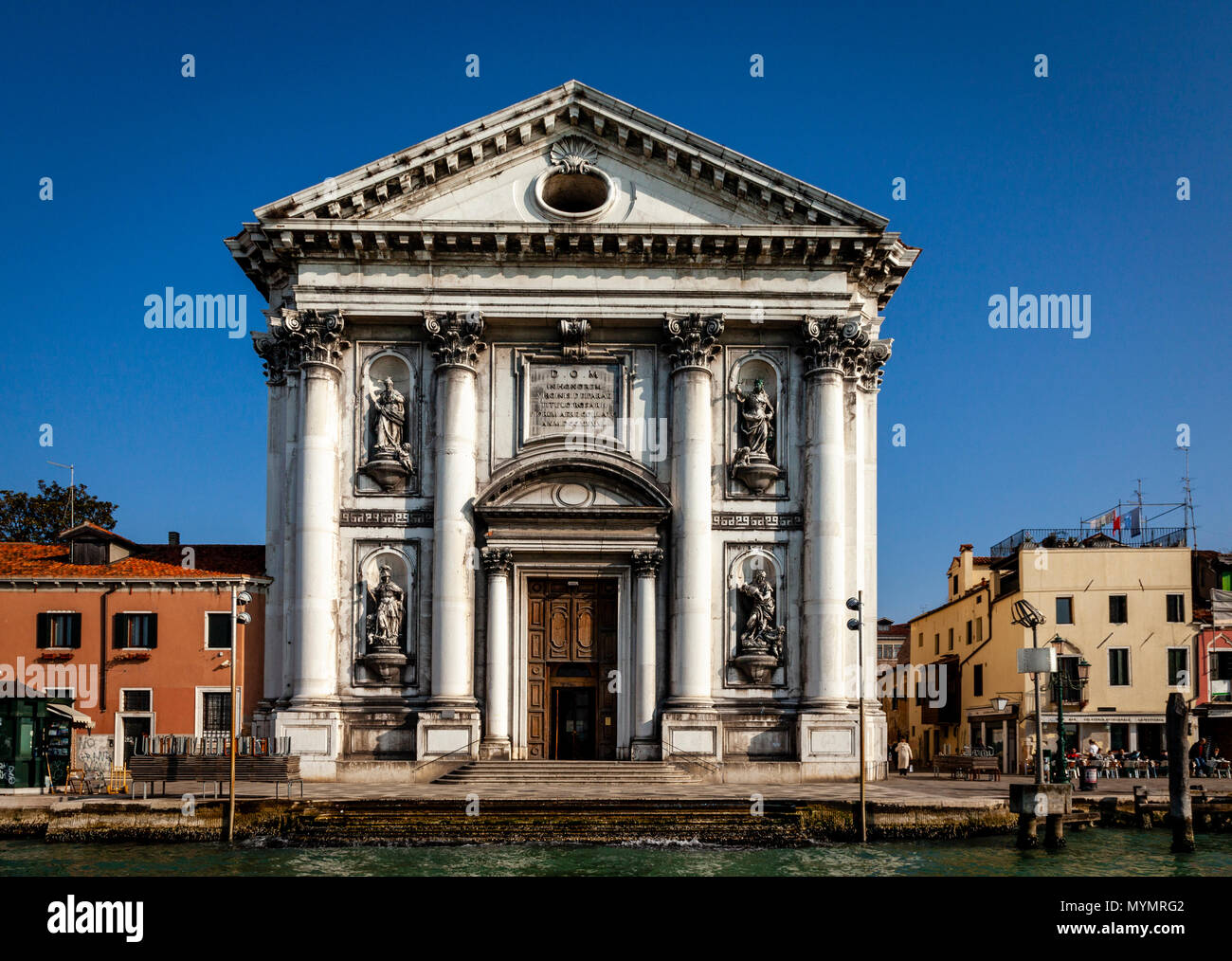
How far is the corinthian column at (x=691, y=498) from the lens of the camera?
34.8 m

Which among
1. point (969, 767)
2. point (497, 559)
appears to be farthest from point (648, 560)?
point (969, 767)

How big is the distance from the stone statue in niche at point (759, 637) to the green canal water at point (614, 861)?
863 cm

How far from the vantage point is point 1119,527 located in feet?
191

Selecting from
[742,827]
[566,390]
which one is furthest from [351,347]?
[742,827]

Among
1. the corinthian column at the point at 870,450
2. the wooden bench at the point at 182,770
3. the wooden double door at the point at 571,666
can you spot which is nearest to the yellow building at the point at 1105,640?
the corinthian column at the point at 870,450

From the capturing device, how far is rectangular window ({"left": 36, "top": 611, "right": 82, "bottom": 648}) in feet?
121

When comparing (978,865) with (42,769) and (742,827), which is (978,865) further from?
(42,769)

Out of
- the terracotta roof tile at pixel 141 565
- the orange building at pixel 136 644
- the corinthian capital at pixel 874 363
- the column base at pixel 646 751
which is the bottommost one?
the column base at pixel 646 751

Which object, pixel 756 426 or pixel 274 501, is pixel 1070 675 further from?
pixel 274 501

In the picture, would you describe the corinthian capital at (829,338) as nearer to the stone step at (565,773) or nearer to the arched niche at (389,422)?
the arched niche at (389,422)

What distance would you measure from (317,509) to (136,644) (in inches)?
261

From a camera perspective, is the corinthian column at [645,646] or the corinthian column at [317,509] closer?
the corinthian column at [317,509]

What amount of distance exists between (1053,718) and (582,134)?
2946 centimetres

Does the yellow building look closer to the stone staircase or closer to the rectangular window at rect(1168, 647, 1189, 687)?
the rectangular window at rect(1168, 647, 1189, 687)
